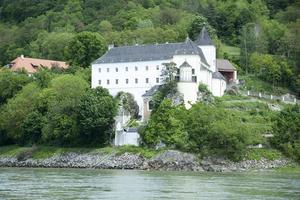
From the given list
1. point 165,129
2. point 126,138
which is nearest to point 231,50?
point 126,138

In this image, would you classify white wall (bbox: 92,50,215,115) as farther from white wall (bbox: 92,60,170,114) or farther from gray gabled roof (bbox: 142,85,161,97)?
gray gabled roof (bbox: 142,85,161,97)

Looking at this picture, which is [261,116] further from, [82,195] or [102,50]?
[82,195]

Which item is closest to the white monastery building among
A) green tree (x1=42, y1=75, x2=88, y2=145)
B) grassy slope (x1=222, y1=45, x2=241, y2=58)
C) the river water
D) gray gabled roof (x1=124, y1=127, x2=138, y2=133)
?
green tree (x1=42, y1=75, x2=88, y2=145)

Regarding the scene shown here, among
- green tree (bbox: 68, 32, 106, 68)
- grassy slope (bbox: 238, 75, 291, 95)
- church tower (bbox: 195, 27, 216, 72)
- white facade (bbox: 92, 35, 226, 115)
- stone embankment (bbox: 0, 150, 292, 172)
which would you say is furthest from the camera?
green tree (bbox: 68, 32, 106, 68)

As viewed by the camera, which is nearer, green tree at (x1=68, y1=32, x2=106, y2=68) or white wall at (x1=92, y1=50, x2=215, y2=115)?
white wall at (x1=92, y1=50, x2=215, y2=115)

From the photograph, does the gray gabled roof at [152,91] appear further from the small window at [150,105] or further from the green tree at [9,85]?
the green tree at [9,85]

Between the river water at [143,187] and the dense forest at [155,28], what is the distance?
154 ft

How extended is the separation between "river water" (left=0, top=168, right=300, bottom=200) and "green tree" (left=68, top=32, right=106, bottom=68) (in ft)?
151

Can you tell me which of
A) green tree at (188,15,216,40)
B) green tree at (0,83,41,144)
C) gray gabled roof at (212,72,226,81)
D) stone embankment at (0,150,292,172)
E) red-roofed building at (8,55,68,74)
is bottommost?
stone embankment at (0,150,292,172)

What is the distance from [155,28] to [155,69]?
125ft

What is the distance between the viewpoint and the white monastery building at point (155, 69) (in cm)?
9194

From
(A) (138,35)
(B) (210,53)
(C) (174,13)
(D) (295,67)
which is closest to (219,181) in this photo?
(B) (210,53)

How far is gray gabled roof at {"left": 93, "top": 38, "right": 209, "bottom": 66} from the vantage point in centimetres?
9450

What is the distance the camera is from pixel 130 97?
96.1 meters
